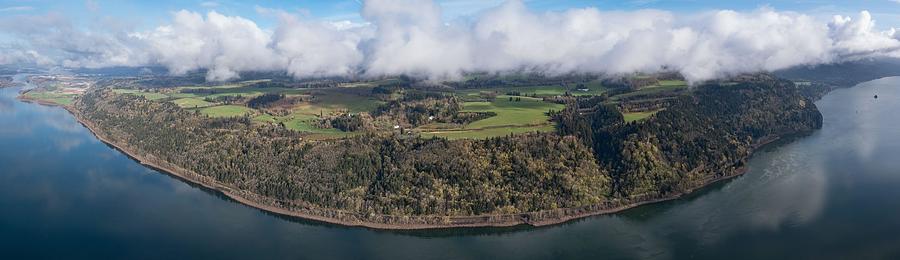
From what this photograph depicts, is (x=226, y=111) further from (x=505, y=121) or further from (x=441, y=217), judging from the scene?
(x=441, y=217)

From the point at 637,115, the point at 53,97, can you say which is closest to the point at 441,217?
the point at 637,115

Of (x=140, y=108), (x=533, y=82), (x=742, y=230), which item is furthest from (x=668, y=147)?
(x=140, y=108)

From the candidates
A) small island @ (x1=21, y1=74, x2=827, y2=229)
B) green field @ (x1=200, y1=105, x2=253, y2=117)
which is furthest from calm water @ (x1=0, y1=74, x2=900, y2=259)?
green field @ (x1=200, y1=105, x2=253, y2=117)

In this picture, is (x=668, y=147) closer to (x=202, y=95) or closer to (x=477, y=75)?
(x=477, y=75)

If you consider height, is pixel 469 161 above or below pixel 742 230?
above

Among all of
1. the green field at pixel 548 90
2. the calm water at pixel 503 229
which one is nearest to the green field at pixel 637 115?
the calm water at pixel 503 229

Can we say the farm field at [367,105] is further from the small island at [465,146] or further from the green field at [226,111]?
the small island at [465,146]
